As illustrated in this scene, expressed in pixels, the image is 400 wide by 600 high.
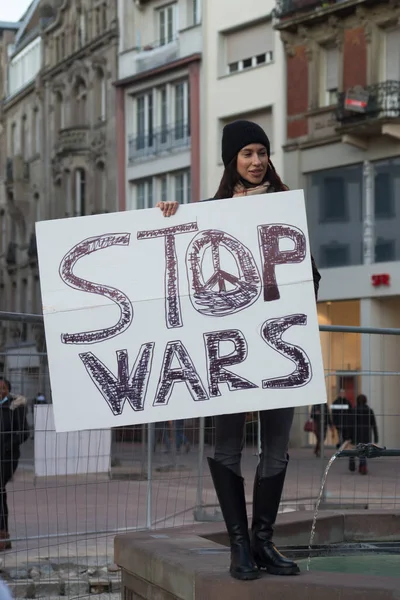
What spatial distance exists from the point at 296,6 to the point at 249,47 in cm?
281

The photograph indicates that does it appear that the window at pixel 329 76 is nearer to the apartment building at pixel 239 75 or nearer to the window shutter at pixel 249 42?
the apartment building at pixel 239 75

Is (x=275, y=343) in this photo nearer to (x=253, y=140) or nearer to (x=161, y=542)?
(x=253, y=140)

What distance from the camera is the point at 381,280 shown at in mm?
31938

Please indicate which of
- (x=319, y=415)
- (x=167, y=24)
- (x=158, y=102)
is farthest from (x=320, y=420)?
(x=167, y=24)

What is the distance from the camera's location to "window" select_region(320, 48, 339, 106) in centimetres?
3394

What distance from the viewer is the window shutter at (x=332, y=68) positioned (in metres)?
33.8

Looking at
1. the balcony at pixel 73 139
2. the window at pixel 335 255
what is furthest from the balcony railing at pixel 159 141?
the window at pixel 335 255

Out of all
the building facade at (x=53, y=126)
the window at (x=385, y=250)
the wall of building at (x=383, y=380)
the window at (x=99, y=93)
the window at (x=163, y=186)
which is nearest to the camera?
the wall of building at (x=383, y=380)

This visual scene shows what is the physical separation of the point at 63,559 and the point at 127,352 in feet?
12.0

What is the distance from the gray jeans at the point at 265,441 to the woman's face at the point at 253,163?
0.99m

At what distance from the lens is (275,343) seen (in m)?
5.18

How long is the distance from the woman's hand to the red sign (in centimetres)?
2683

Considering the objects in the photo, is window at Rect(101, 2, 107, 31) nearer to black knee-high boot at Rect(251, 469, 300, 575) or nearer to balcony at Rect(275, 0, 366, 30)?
balcony at Rect(275, 0, 366, 30)

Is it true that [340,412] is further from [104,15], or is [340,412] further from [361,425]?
[104,15]
